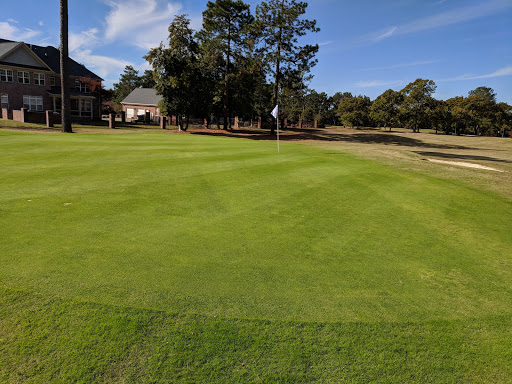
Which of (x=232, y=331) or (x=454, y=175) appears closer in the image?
(x=232, y=331)

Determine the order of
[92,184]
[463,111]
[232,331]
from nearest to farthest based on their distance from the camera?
1. [232,331]
2. [92,184]
3. [463,111]

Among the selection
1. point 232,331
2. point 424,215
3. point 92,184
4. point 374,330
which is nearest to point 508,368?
point 374,330

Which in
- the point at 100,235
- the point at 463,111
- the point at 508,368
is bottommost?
the point at 508,368

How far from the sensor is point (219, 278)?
4.22 m

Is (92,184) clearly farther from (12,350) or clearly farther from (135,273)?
(12,350)

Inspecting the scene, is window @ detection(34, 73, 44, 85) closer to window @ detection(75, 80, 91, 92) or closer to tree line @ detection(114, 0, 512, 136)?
window @ detection(75, 80, 91, 92)

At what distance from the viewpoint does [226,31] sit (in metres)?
42.2

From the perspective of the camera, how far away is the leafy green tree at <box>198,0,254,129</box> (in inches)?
1597

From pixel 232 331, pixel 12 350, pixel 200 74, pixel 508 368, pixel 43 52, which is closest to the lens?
pixel 12 350

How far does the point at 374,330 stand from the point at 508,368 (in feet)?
3.87

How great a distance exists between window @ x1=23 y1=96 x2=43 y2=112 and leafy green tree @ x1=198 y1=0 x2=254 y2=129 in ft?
73.5

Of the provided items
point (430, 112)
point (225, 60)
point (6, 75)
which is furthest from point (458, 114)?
point (6, 75)

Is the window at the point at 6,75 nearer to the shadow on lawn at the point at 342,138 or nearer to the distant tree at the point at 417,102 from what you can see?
the shadow on lawn at the point at 342,138

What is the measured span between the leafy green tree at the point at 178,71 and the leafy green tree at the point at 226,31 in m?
3.20
